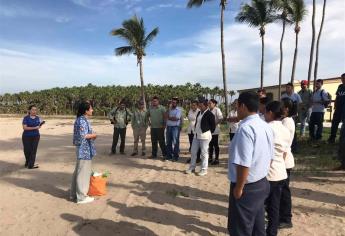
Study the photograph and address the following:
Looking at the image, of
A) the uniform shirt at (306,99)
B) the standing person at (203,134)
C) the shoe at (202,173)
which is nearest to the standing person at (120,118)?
the standing person at (203,134)

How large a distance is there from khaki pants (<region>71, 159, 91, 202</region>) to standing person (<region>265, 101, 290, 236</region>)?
352 cm

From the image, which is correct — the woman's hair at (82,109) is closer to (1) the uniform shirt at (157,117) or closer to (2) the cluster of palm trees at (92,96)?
(1) the uniform shirt at (157,117)

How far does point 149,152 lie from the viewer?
500 inches

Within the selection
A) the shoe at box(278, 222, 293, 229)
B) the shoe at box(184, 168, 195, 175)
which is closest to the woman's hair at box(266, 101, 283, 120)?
the shoe at box(278, 222, 293, 229)

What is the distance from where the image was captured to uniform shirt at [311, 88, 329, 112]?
430 inches

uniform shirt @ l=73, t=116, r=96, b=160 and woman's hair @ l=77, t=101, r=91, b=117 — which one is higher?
woman's hair @ l=77, t=101, r=91, b=117

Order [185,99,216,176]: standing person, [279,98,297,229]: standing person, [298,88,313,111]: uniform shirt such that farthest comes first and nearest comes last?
[298,88,313,111]: uniform shirt, [185,99,216,176]: standing person, [279,98,297,229]: standing person

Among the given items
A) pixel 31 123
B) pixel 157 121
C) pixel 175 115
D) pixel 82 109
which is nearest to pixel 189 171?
pixel 175 115

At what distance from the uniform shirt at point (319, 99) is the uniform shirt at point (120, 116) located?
5.67 m

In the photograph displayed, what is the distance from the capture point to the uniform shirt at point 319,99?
10.9 m

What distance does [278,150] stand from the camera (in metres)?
4.71

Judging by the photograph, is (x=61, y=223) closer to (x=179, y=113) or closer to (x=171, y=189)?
(x=171, y=189)

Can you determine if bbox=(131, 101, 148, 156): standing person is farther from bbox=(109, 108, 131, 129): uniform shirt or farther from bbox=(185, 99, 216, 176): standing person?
bbox=(185, 99, 216, 176): standing person

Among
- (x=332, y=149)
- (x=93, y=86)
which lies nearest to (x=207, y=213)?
(x=332, y=149)
